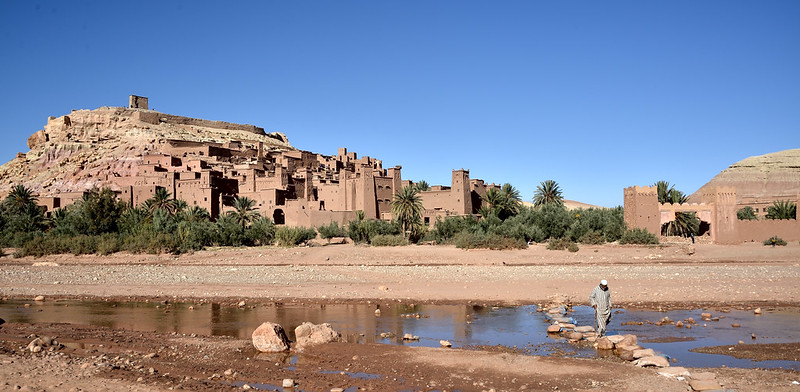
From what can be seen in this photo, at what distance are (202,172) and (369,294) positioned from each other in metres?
31.5

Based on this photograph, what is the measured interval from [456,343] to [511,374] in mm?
2305

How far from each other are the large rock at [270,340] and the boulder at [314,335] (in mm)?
326

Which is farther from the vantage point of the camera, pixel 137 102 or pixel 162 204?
pixel 137 102

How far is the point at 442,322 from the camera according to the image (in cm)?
1278

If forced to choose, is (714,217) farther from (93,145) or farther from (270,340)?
(93,145)

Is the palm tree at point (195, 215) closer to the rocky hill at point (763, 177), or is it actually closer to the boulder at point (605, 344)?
the boulder at point (605, 344)

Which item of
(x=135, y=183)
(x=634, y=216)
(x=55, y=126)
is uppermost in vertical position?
(x=55, y=126)

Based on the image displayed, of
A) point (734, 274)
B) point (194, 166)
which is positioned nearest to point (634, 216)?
point (734, 274)

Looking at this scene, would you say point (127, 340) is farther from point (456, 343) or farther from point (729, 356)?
point (729, 356)

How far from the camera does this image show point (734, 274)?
20.2m

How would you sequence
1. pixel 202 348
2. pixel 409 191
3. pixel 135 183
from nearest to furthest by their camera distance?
pixel 202 348 → pixel 409 191 → pixel 135 183

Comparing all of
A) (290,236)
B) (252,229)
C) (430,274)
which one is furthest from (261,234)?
(430,274)

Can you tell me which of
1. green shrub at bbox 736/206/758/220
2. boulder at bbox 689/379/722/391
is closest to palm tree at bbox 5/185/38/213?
boulder at bbox 689/379/722/391

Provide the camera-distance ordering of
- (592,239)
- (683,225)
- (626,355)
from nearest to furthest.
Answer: (626,355) → (592,239) → (683,225)
